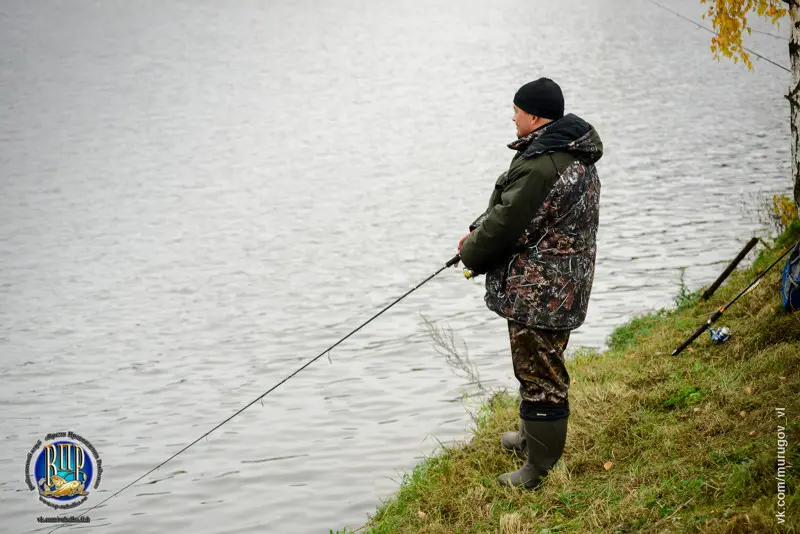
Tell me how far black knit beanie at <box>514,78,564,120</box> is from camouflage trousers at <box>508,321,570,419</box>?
122 cm

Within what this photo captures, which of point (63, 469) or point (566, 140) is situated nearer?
point (566, 140)

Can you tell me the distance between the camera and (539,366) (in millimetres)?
4938

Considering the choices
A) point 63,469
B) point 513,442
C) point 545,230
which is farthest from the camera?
point 63,469

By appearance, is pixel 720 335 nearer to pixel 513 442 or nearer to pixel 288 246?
pixel 513 442

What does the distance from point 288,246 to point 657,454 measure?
12.2m

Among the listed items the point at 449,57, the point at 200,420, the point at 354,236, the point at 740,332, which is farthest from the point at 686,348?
the point at 449,57

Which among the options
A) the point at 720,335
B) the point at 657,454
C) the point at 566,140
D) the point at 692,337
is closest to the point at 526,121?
the point at 566,140

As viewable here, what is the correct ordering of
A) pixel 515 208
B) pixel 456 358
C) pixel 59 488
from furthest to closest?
pixel 456 358 → pixel 59 488 → pixel 515 208

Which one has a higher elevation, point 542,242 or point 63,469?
point 63,469

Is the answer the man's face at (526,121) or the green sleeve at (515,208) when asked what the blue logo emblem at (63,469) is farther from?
the man's face at (526,121)

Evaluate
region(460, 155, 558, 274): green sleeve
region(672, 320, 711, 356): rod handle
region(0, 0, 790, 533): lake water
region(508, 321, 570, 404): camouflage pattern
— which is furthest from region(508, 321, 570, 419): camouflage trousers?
region(0, 0, 790, 533): lake water

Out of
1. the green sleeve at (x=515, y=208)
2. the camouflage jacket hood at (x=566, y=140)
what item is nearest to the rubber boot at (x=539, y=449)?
the green sleeve at (x=515, y=208)

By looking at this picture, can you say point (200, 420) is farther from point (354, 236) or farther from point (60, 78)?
point (60, 78)

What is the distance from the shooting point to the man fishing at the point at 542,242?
477 cm
